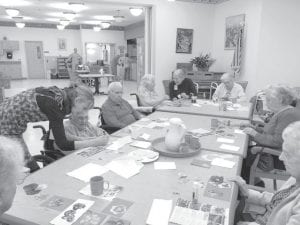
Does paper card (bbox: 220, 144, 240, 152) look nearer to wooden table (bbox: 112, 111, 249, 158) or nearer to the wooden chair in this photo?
wooden table (bbox: 112, 111, 249, 158)

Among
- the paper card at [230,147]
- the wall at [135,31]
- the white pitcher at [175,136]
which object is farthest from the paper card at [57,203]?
the wall at [135,31]

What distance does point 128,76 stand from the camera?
49.0 ft

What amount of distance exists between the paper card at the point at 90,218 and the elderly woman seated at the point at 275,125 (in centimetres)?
173

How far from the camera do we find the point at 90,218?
4.38 feet

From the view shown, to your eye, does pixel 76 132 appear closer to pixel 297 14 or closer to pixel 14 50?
pixel 297 14

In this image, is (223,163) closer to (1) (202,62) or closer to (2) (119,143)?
(2) (119,143)

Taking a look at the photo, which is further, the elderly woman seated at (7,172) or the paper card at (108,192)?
the paper card at (108,192)

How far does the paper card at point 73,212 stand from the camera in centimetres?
131

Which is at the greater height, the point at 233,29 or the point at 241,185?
the point at 233,29

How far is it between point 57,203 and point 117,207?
32 cm

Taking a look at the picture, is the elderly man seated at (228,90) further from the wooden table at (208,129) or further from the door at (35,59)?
the door at (35,59)

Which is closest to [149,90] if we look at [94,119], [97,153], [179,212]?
[94,119]

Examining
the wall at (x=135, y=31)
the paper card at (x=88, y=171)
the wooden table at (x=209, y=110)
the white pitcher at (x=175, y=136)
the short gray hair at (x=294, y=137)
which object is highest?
the wall at (x=135, y=31)

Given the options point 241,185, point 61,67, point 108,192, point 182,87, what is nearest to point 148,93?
point 182,87
